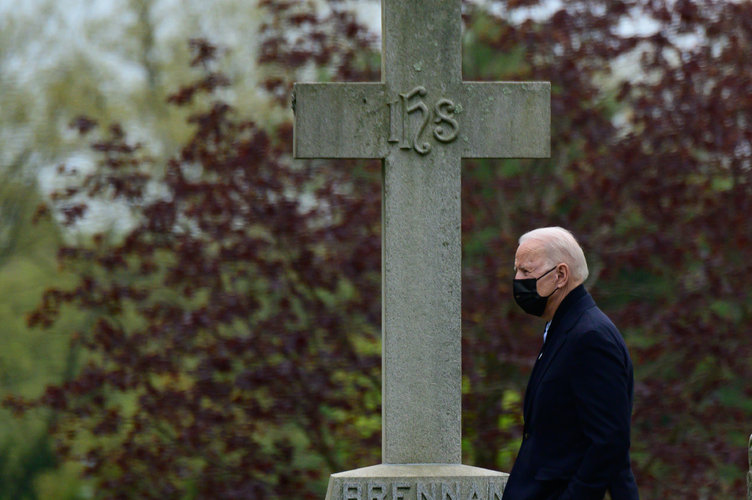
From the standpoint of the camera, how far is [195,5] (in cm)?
1264

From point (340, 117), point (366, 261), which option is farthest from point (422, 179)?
point (366, 261)

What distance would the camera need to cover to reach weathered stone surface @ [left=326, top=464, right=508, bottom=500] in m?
4.91

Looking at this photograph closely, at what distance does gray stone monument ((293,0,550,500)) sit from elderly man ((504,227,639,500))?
1.10m

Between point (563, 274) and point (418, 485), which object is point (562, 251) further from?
point (418, 485)

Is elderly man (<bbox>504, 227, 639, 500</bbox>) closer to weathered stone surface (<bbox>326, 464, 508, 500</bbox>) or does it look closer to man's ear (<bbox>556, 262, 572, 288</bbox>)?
man's ear (<bbox>556, 262, 572, 288</bbox>)

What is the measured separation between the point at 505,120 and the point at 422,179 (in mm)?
497

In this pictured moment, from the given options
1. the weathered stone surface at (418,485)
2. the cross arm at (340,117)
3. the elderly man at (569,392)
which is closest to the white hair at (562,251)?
the elderly man at (569,392)

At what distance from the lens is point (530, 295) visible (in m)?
4.00

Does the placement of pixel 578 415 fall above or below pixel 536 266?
below

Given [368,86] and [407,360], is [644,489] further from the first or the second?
[368,86]

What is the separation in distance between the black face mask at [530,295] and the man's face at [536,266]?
12mm

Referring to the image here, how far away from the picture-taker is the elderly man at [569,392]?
144 inches

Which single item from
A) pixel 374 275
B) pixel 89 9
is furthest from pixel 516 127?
pixel 89 9

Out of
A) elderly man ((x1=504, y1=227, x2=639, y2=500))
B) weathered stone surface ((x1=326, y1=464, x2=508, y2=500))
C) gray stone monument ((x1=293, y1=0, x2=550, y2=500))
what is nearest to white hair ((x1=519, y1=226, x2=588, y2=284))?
elderly man ((x1=504, y1=227, x2=639, y2=500))
